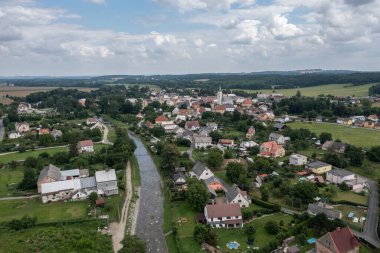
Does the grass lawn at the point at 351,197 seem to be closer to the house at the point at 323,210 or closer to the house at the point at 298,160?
the house at the point at 323,210

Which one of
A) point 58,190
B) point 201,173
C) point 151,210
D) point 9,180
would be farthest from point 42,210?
point 201,173

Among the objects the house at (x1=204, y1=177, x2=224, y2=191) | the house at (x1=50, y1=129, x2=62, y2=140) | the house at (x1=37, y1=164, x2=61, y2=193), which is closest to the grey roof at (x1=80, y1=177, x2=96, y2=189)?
the house at (x1=37, y1=164, x2=61, y2=193)

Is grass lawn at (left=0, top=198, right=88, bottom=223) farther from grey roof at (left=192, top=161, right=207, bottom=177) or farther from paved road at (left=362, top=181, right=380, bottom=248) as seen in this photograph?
paved road at (left=362, top=181, right=380, bottom=248)

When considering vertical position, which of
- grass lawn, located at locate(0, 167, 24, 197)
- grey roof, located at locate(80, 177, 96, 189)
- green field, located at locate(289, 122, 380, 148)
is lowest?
grass lawn, located at locate(0, 167, 24, 197)

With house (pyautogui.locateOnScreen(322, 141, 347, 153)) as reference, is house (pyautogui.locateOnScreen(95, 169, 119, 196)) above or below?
below

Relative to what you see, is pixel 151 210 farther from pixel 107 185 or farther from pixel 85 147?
pixel 85 147

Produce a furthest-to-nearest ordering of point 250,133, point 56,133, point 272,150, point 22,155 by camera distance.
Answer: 1. point 56,133
2. point 250,133
3. point 22,155
4. point 272,150

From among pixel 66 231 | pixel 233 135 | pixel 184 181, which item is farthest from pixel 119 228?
pixel 233 135
